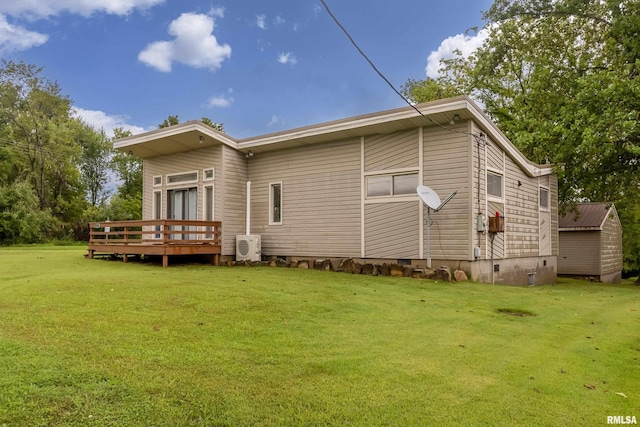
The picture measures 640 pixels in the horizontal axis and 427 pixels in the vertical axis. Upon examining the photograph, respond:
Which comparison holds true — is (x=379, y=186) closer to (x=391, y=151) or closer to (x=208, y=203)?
(x=391, y=151)

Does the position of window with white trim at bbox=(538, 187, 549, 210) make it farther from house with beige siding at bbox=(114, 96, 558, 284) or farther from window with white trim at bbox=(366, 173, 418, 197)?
window with white trim at bbox=(366, 173, 418, 197)

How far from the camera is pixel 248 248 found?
11312 mm

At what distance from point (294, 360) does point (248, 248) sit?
8.11 metres

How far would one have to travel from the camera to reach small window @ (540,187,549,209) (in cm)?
1309

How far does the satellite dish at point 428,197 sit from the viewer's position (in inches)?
352

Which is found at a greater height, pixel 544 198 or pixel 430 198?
pixel 544 198

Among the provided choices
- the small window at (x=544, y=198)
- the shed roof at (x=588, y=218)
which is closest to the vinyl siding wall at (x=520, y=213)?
the small window at (x=544, y=198)

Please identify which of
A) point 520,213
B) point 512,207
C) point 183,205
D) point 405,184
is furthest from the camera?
point 183,205

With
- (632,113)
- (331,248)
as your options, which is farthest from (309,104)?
(632,113)

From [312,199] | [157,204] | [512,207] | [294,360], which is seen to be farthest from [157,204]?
[294,360]

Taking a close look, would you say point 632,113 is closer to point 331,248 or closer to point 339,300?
point 331,248

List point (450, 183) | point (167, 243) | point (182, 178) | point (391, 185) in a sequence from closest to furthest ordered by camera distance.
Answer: point (450, 183)
point (391, 185)
point (167, 243)
point (182, 178)

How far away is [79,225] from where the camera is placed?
28.9 m

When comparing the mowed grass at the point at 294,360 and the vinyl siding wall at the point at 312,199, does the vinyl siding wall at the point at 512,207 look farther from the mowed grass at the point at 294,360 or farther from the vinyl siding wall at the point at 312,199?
the mowed grass at the point at 294,360
